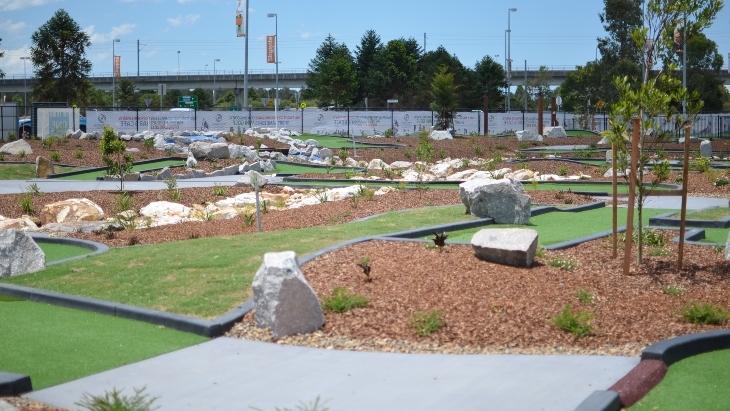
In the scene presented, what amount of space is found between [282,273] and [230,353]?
847 millimetres

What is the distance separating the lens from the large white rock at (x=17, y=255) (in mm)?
10500

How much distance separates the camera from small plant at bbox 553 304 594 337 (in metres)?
7.74

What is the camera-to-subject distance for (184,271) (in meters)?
9.99

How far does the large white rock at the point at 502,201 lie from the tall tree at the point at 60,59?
176ft

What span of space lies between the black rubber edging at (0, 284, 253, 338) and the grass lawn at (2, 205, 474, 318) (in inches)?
6.2

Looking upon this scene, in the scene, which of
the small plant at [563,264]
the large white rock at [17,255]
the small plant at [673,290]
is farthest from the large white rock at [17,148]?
the small plant at [673,290]

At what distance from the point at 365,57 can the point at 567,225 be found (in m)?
71.0

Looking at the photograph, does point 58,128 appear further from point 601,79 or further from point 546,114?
point 601,79

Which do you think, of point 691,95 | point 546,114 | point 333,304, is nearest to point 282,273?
point 333,304

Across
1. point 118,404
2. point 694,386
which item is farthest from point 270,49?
point 118,404

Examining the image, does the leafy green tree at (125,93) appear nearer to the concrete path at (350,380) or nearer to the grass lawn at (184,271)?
the grass lawn at (184,271)

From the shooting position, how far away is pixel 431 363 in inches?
277

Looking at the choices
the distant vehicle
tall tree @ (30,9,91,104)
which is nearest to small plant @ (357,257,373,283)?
the distant vehicle

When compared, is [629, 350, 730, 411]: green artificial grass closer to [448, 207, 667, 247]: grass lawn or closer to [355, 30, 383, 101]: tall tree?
[448, 207, 667, 247]: grass lawn
